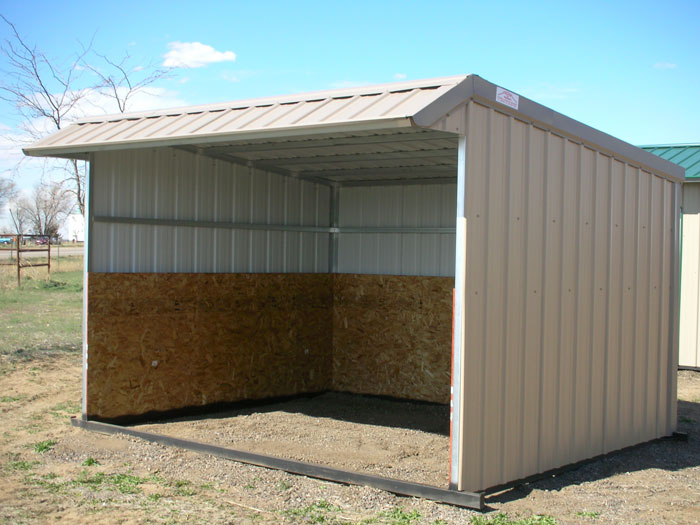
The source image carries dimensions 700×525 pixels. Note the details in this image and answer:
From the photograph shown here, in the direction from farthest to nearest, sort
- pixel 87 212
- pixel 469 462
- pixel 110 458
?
1. pixel 87 212
2. pixel 110 458
3. pixel 469 462

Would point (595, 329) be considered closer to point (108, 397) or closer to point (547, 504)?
point (547, 504)

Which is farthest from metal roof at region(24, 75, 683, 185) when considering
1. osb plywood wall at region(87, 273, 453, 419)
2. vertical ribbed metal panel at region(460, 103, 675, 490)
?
osb plywood wall at region(87, 273, 453, 419)

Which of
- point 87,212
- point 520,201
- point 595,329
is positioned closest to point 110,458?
point 87,212

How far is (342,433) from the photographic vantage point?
689 cm

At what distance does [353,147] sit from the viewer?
22.1 feet

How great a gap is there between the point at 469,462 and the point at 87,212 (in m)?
4.20

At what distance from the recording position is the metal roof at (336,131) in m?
4.67

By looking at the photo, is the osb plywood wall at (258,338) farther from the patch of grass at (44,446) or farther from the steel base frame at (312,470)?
the patch of grass at (44,446)

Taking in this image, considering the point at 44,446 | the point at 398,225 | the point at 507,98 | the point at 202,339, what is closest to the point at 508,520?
the point at 507,98

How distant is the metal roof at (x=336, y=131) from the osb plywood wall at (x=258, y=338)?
1387 millimetres

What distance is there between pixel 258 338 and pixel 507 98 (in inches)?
182

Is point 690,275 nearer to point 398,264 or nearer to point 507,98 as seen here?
point 398,264

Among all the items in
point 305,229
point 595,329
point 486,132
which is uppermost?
point 486,132

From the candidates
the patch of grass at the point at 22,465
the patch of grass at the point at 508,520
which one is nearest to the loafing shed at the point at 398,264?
the patch of grass at the point at 508,520
